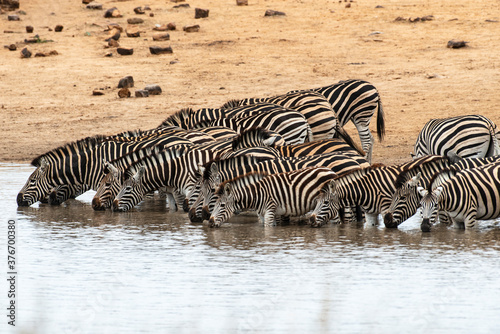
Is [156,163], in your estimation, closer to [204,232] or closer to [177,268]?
[204,232]

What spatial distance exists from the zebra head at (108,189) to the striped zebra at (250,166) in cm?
131

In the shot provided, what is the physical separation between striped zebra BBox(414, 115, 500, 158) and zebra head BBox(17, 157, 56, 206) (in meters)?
5.74

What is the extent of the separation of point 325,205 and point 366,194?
Result: 0.50 metres

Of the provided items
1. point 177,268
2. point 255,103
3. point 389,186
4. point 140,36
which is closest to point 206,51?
point 140,36

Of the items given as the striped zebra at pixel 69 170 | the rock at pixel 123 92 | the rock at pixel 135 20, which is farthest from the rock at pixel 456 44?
the striped zebra at pixel 69 170

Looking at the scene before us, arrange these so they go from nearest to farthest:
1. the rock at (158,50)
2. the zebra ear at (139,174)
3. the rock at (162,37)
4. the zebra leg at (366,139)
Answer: the zebra ear at (139,174) → the zebra leg at (366,139) → the rock at (158,50) → the rock at (162,37)

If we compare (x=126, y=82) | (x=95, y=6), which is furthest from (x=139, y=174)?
(x=95, y=6)

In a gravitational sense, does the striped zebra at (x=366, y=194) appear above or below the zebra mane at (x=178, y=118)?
below

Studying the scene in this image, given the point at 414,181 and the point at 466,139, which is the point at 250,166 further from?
the point at 466,139

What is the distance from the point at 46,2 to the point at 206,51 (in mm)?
10169

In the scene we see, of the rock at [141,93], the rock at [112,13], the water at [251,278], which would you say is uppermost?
the rock at [112,13]

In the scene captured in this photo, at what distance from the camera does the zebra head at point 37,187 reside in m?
12.3

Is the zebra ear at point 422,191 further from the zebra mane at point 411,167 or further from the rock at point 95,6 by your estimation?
the rock at point 95,6

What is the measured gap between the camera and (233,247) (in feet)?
29.5
